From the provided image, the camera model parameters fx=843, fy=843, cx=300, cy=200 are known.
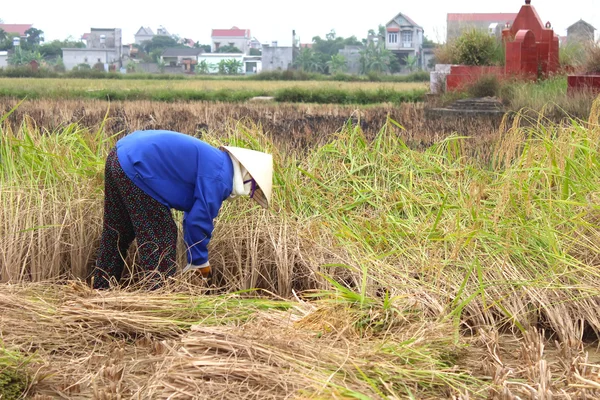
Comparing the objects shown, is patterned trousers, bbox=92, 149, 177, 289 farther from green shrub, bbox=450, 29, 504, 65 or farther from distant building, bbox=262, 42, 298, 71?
distant building, bbox=262, 42, 298, 71

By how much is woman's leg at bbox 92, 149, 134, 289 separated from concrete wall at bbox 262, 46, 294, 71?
3045 inches

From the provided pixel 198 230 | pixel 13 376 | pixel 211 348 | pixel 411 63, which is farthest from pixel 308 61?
pixel 13 376

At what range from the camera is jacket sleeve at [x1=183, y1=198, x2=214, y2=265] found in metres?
3.85

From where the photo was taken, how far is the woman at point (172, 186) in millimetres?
3891

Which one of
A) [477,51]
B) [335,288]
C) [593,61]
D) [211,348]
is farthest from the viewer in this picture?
[477,51]

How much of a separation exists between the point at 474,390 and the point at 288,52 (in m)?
80.8

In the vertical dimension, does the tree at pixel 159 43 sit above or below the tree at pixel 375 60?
above

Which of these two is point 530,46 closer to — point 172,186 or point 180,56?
point 172,186

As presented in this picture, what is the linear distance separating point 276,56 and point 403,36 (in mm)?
13649

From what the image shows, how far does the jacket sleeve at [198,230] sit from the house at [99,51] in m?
73.6

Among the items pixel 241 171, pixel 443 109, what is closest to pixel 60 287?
pixel 241 171

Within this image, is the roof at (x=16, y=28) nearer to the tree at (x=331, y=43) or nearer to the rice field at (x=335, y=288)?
the tree at (x=331, y=43)

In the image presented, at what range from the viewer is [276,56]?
81.8 meters

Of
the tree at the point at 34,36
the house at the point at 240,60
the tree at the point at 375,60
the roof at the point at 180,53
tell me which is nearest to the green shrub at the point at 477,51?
the tree at the point at 375,60
